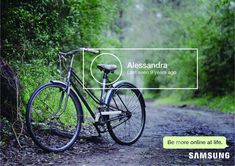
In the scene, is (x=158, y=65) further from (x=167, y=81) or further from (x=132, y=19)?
(x=132, y=19)

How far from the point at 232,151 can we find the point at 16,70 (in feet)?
4.94

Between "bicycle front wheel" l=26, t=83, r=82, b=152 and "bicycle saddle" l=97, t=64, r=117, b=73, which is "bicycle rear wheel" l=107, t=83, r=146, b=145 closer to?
"bicycle saddle" l=97, t=64, r=117, b=73

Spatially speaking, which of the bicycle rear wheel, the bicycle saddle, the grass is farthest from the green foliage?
the grass

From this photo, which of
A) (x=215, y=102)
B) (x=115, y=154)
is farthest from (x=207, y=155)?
(x=215, y=102)

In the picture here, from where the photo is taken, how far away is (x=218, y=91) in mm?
5258

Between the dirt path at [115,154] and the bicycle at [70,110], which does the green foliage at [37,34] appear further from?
the dirt path at [115,154]

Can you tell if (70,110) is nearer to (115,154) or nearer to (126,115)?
(115,154)

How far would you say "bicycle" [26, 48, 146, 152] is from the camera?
2.46 metres

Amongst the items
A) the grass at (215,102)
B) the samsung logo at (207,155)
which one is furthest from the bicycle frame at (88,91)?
the grass at (215,102)

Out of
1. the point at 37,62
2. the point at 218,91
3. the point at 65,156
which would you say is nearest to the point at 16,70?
the point at 37,62

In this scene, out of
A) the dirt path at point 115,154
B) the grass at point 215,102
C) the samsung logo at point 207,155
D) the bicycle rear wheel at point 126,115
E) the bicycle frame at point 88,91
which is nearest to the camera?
the dirt path at point 115,154

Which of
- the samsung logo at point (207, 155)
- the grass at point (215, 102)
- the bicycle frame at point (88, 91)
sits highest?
the bicycle frame at point (88, 91)

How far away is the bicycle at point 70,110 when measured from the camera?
8.08ft

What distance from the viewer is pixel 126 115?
3021 mm
